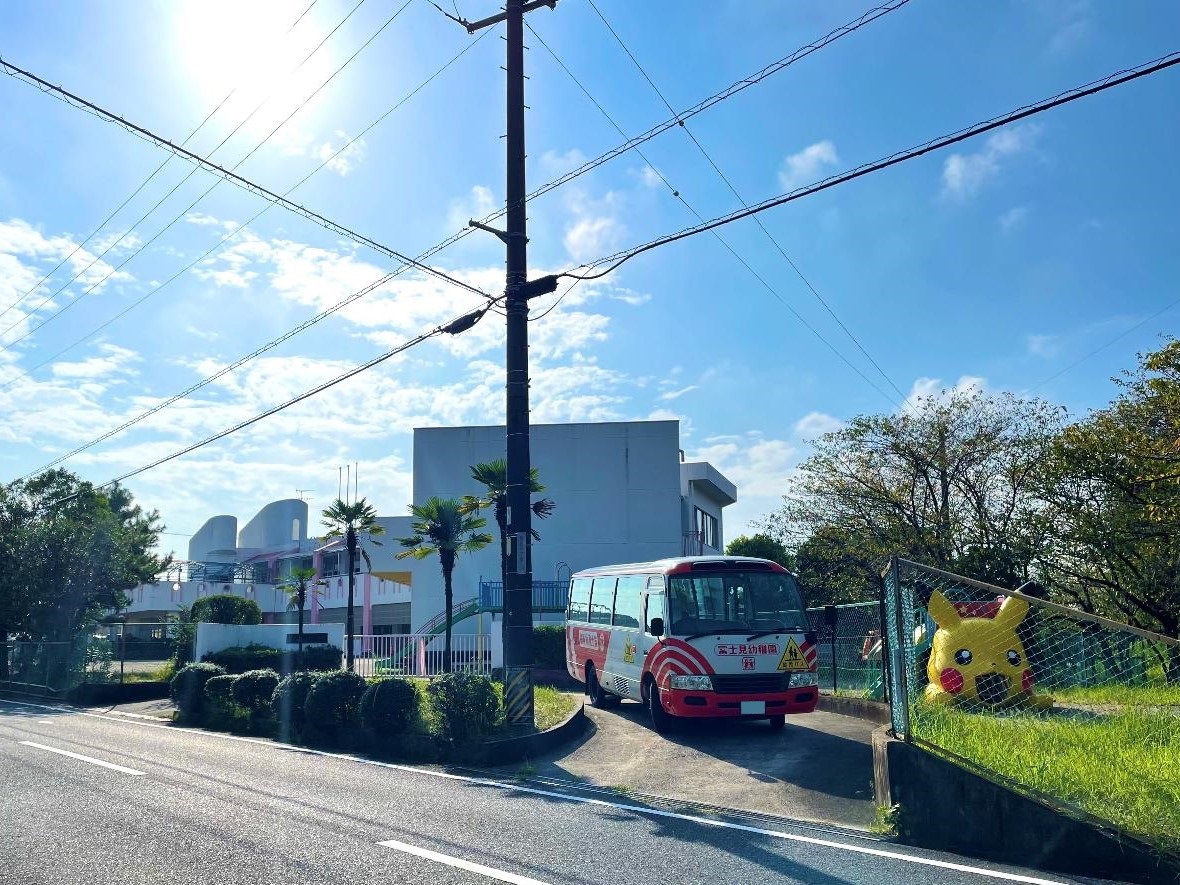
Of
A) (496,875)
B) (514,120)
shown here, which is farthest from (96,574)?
(496,875)

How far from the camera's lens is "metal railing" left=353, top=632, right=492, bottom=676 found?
24109 millimetres

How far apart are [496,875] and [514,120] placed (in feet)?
37.9

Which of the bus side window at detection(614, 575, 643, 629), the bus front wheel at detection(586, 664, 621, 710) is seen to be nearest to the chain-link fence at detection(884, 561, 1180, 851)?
the bus side window at detection(614, 575, 643, 629)

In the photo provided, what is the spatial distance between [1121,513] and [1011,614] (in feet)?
29.4

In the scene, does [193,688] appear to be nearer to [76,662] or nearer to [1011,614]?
[76,662]

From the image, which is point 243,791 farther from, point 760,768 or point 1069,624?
point 1069,624

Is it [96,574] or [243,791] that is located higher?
[96,574]

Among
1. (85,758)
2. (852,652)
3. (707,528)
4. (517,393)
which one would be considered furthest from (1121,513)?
(707,528)

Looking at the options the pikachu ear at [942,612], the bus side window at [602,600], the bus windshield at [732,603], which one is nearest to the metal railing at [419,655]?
the bus side window at [602,600]

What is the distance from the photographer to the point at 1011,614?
13531mm

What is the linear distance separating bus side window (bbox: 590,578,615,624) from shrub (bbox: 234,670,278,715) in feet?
17.8

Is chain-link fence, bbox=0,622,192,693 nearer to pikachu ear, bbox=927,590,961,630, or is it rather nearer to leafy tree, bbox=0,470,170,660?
leafy tree, bbox=0,470,170,660

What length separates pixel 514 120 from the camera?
14992 millimetres

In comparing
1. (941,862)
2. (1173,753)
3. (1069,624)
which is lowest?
(941,862)
